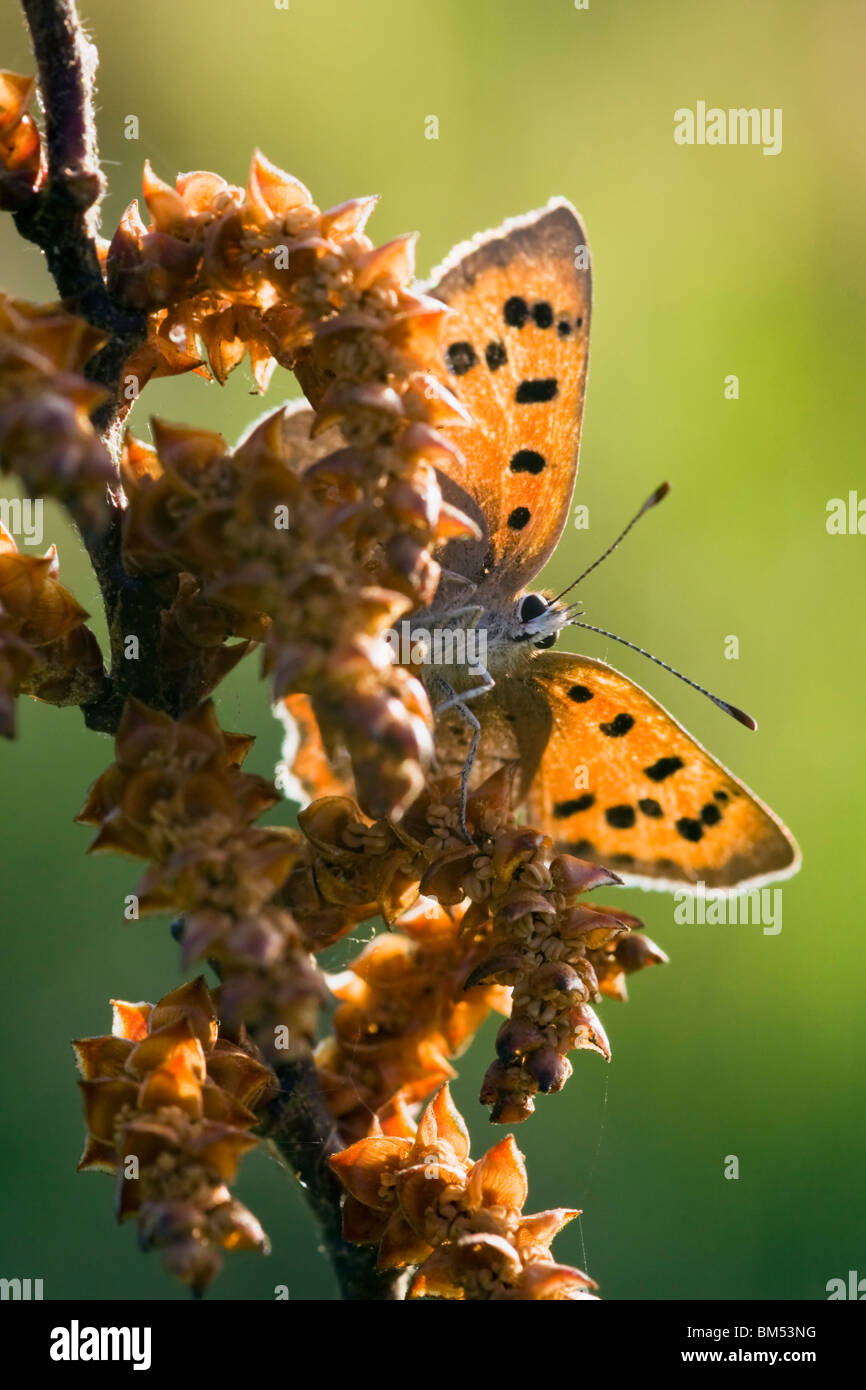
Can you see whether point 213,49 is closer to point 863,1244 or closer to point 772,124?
point 772,124

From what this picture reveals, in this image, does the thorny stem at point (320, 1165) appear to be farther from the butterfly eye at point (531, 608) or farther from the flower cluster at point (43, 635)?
the butterfly eye at point (531, 608)

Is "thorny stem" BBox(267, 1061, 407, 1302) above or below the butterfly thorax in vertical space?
below

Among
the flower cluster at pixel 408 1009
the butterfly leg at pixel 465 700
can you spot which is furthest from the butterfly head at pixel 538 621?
the flower cluster at pixel 408 1009

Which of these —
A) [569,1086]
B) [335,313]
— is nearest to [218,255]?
[335,313]

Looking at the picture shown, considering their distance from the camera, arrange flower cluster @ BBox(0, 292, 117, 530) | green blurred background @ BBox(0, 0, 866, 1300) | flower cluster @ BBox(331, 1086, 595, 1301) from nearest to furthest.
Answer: flower cluster @ BBox(0, 292, 117, 530) < flower cluster @ BBox(331, 1086, 595, 1301) < green blurred background @ BBox(0, 0, 866, 1300)

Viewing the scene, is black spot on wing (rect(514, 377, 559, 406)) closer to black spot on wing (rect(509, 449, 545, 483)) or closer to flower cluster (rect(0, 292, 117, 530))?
black spot on wing (rect(509, 449, 545, 483))

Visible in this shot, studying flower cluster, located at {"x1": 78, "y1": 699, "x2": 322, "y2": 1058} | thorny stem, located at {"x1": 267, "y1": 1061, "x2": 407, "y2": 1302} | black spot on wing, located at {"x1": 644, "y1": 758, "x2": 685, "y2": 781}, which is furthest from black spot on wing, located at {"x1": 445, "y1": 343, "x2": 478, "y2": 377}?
thorny stem, located at {"x1": 267, "y1": 1061, "x2": 407, "y2": 1302}
